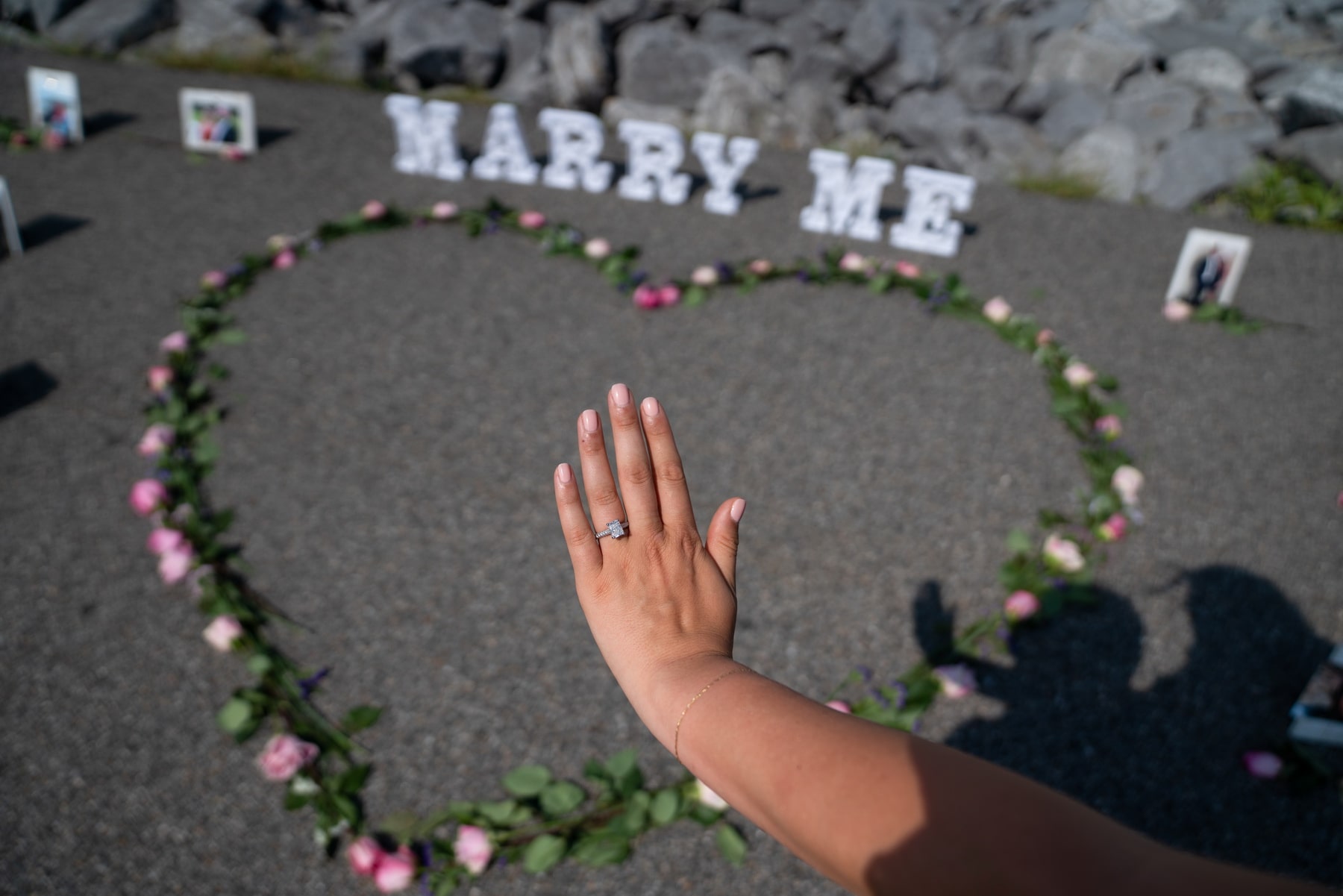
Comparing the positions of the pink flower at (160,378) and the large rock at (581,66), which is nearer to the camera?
the pink flower at (160,378)

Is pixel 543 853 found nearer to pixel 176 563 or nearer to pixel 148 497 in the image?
pixel 176 563

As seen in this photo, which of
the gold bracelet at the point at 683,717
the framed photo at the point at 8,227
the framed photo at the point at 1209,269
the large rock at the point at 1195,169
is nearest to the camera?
the gold bracelet at the point at 683,717

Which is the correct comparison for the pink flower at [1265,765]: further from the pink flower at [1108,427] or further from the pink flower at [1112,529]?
the pink flower at [1108,427]

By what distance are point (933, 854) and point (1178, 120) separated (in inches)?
313

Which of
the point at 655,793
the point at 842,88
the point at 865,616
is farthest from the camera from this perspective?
the point at 842,88

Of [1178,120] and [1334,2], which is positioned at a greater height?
[1334,2]

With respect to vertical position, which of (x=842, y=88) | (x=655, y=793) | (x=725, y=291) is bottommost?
(x=655, y=793)

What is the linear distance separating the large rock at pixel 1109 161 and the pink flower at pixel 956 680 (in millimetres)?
4844

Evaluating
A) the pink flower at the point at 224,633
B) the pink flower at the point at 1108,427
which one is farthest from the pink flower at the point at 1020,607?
the pink flower at the point at 224,633

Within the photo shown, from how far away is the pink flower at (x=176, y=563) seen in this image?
3322 mm

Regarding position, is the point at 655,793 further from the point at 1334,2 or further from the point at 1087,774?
the point at 1334,2

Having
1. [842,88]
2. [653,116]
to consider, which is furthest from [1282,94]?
[653,116]

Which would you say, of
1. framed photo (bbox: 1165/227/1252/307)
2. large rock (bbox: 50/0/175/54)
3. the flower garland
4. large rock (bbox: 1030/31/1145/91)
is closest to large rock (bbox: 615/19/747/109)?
large rock (bbox: 1030/31/1145/91)

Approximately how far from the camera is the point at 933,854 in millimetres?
941
